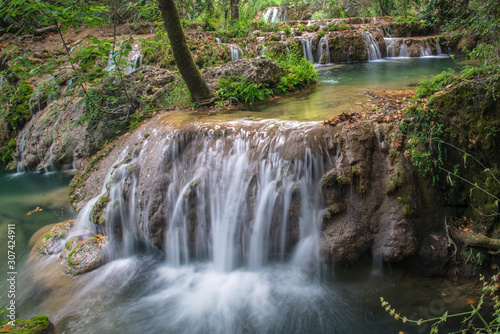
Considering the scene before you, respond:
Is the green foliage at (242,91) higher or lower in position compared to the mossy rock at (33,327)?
higher

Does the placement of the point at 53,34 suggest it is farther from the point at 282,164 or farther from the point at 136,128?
the point at 282,164

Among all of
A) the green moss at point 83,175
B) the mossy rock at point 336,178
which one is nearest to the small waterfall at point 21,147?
the green moss at point 83,175

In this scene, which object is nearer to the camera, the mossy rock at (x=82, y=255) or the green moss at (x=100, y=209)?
the mossy rock at (x=82, y=255)

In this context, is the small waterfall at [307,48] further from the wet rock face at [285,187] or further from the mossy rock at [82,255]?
the mossy rock at [82,255]

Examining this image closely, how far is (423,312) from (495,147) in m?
2.43

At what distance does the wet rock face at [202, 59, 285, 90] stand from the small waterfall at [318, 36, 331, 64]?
660 cm

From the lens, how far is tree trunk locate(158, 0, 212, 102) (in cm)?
650

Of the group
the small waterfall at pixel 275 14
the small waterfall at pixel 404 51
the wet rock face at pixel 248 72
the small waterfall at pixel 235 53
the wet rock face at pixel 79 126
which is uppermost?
the small waterfall at pixel 275 14

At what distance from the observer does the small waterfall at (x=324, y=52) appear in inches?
561

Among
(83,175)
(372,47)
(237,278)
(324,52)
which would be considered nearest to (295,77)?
(237,278)

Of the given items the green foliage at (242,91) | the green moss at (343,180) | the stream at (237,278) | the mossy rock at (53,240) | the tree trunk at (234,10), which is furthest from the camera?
the tree trunk at (234,10)

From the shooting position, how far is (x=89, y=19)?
5.30m

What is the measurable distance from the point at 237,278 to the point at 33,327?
293 cm

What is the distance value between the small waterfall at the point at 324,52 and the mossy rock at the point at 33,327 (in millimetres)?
14043
